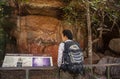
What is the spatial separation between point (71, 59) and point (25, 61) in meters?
3.23

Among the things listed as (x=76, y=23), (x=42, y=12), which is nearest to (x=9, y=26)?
(x=42, y=12)

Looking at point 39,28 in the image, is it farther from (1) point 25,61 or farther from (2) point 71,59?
(2) point 71,59

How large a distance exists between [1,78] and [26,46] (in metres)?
4.62

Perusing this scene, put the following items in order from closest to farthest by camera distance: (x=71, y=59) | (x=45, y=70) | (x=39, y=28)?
(x=71, y=59) < (x=45, y=70) < (x=39, y=28)

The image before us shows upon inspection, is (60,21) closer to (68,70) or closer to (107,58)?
(107,58)

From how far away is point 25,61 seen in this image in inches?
368

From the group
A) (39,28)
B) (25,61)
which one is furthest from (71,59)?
(39,28)

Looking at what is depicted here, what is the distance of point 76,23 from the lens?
12.3 metres

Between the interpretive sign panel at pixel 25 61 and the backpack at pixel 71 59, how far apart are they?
2897mm

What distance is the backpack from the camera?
6.45 metres

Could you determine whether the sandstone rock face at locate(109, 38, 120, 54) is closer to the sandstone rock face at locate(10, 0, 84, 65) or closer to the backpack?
the sandstone rock face at locate(10, 0, 84, 65)

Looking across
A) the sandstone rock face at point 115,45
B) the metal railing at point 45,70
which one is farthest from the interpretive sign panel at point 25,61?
the sandstone rock face at point 115,45

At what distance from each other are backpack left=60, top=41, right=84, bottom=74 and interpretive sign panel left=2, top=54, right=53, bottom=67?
290 centimetres

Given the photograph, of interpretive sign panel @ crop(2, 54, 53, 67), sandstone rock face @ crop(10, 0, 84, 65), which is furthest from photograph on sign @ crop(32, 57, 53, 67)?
sandstone rock face @ crop(10, 0, 84, 65)
